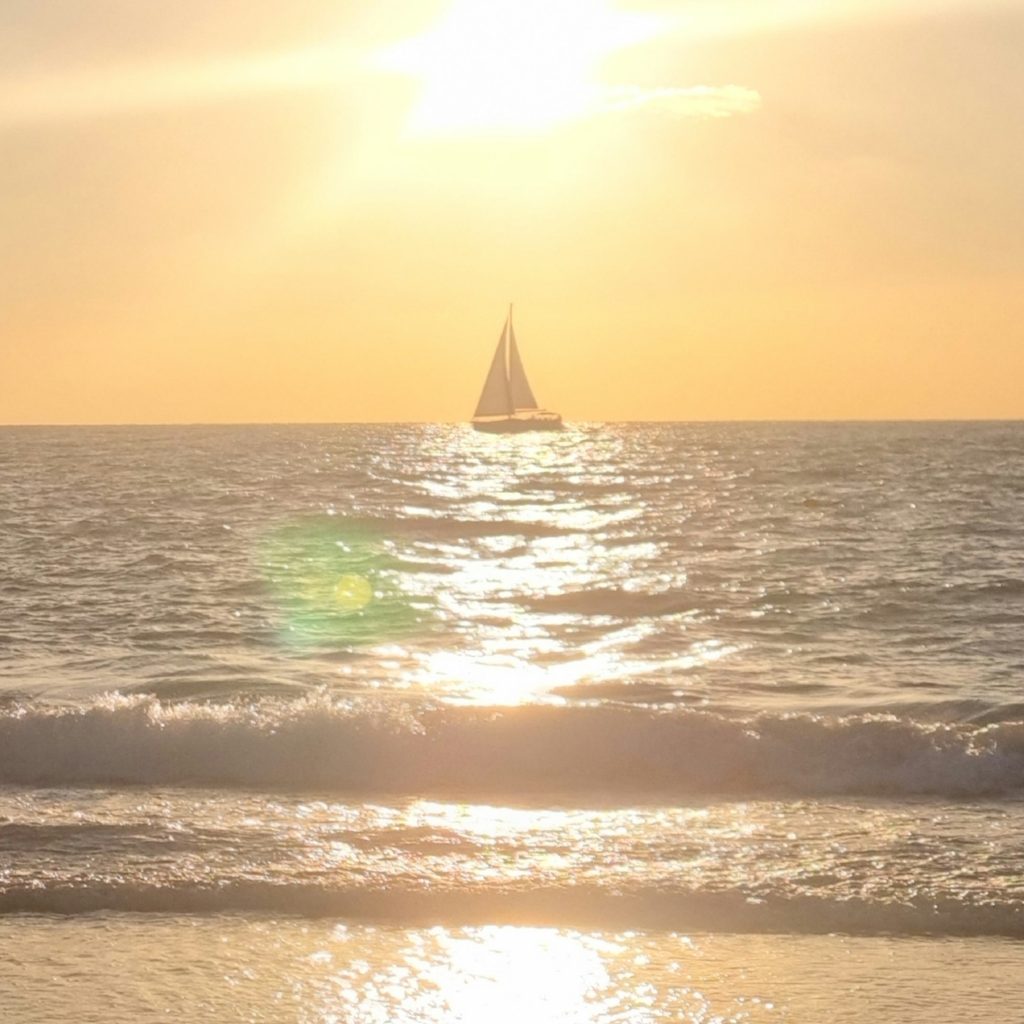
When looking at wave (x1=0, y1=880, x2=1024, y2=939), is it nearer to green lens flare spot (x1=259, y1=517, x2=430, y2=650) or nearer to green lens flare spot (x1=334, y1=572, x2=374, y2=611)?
green lens flare spot (x1=259, y1=517, x2=430, y2=650)

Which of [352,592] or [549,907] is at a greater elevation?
[352,592]

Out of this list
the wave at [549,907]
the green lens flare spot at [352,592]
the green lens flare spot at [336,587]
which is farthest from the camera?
the green lens flare spot at [352,592]

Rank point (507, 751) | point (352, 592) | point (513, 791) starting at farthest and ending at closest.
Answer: point (352, 592) < point (507, 751) < point (513, 791)

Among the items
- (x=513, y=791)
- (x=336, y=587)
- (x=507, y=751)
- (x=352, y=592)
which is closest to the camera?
(x=513, y=791)

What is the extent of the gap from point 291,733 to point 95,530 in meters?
25.9

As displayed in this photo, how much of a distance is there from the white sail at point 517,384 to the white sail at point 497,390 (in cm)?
41

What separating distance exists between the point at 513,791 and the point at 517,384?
11248 centimetres

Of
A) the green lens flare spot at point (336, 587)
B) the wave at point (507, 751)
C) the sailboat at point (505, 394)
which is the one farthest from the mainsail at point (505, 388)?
the wave at point (507, 751)

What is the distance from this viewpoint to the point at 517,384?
125 meters

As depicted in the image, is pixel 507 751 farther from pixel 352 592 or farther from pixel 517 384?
pixel 517 384

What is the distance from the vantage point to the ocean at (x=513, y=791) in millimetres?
7922

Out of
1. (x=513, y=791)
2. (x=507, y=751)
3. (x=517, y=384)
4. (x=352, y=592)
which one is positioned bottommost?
(x=513, y=791)

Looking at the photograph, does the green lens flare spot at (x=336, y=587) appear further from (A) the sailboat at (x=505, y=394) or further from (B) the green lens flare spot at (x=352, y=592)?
(A) the sailboat at (x=505, y=394)

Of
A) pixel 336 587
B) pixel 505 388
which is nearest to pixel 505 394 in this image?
pixel 505 388
